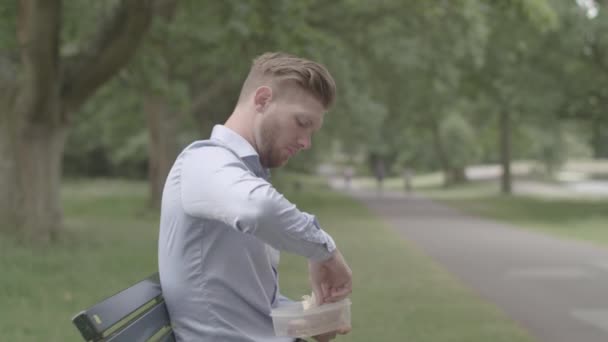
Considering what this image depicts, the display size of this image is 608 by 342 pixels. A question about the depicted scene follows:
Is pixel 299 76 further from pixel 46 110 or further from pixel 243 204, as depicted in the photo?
pixel 46 110

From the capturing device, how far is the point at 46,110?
471 inches

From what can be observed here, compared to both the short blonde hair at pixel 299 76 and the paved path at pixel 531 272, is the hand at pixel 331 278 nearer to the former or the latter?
the short blonde hair at pixel 299 76

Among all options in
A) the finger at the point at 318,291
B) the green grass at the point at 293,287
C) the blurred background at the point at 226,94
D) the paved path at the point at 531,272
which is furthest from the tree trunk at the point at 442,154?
the finger at the point at 318,291

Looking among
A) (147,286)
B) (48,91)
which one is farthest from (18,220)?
(147,286)

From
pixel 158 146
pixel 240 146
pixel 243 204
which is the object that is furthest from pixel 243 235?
pixel 158 146

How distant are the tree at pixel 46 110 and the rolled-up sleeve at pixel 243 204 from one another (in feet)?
33.6

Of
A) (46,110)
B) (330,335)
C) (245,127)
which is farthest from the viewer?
(46,110)

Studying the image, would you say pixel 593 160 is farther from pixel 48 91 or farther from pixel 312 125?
pixel 312 125

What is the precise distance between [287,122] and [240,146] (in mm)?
145

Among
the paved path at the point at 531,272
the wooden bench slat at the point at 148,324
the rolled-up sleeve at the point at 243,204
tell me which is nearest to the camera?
the rolled-up sleeve at the point at 243,204

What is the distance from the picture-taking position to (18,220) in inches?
480

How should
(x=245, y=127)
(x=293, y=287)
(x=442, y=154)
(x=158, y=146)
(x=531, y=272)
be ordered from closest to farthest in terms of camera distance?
(x=245, y=127)
(x=293, y=287)
(x=531, y=272)
(x=158, y=146)
(x=442, y=154)

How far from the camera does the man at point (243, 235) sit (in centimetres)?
201

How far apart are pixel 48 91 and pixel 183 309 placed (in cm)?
1021
